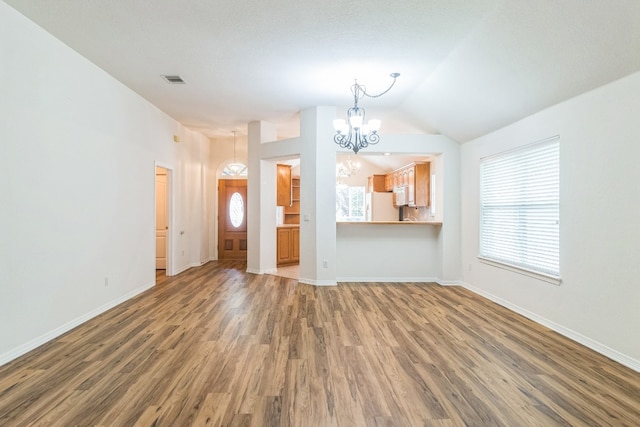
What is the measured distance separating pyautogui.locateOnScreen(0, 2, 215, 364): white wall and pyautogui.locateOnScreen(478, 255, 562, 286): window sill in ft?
17.6

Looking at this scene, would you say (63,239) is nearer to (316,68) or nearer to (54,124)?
(54,124)

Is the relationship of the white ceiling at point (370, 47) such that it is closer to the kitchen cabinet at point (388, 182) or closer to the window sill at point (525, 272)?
the window sill at point (525, 272)

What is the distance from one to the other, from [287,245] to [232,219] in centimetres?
185

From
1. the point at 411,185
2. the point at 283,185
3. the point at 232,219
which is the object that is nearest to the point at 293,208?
the point at 283,185

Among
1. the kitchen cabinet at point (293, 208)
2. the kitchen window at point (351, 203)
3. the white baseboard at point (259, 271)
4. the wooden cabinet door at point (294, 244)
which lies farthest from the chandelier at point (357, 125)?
the kitchen window at point (351, 203)

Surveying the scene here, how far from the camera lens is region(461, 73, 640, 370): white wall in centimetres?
275

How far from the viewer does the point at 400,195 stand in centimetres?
834

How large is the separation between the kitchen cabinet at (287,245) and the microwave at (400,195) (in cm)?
277

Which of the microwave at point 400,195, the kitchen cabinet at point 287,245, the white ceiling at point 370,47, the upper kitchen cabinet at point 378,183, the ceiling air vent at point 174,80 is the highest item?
the ceiling air vent at point 174,80

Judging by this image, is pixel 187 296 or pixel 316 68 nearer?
pixel 316 68

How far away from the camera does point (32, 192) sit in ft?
10.1

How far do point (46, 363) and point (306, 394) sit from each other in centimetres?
228

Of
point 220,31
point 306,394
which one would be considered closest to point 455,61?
point 220,31

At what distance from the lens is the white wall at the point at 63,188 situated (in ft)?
9.37
